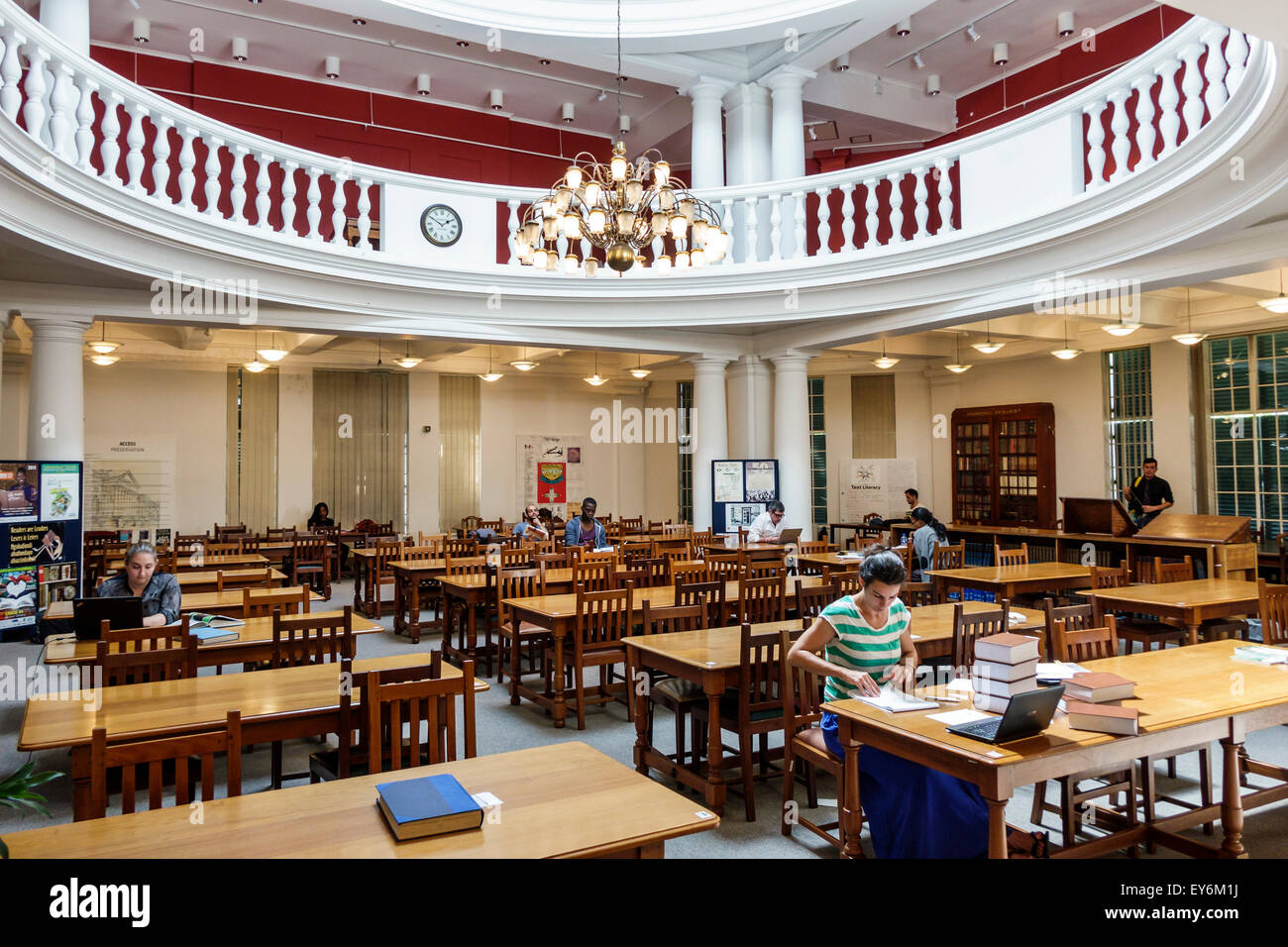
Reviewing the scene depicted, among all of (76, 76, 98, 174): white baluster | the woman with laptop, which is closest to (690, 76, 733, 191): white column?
(76, 76, 98, 174): white baluster

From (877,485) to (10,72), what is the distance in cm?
1356

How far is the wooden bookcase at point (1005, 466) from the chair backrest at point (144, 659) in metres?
12.9

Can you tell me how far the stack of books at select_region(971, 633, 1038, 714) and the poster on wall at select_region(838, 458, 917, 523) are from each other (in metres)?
12.6

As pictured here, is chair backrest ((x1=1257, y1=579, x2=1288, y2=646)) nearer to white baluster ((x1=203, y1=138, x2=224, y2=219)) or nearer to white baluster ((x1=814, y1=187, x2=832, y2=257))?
white baluster ((x1=814, y1=187, x2=832, y2=257))

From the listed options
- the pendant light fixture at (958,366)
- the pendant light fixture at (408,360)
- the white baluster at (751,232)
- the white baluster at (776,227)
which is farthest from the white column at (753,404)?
the pendant light fixture at (408,360)

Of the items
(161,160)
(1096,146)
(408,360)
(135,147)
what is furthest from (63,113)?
(1096,146)

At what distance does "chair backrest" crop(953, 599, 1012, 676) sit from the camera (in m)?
4.17

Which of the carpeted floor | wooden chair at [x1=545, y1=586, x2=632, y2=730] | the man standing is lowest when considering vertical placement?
the carpeted floor

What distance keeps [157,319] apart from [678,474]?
10.5 metres

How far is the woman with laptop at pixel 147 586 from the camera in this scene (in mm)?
5109

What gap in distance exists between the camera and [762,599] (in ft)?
19.4

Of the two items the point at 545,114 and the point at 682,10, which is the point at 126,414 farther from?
the point at 682,10
